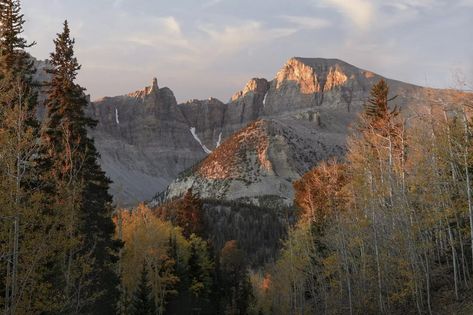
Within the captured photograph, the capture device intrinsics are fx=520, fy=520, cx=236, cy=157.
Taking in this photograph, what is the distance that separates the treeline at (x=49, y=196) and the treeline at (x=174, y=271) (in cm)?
903

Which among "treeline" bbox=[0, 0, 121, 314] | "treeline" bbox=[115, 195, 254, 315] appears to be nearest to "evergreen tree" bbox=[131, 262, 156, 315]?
"treeline" bbox=[115, 195, 254, 315]

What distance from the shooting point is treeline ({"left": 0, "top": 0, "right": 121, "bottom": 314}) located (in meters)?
16.6

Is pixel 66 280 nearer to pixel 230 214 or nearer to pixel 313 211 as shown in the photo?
pixel 313 211

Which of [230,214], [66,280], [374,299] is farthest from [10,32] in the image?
[230,214]

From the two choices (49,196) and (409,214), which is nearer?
(49,196)

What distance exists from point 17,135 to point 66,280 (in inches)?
296

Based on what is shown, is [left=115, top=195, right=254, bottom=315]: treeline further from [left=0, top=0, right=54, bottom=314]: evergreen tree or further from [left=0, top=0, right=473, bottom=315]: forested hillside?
[left=0, top=0, right=54, bottom=314]: evergreen tree

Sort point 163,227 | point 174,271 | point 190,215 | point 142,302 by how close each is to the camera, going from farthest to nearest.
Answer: point 190,215 < point 163,227 < point 174,271 < point 142,302

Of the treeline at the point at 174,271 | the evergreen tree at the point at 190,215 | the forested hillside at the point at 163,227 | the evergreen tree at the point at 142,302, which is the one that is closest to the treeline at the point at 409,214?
the forested hillside at the point at 163,227

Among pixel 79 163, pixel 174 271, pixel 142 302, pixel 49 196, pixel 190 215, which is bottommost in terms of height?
pixel 174 271

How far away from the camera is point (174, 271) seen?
46781mm

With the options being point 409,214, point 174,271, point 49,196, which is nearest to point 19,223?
point 49,196

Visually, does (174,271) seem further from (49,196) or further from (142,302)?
(49,196)

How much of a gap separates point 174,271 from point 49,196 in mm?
26690
